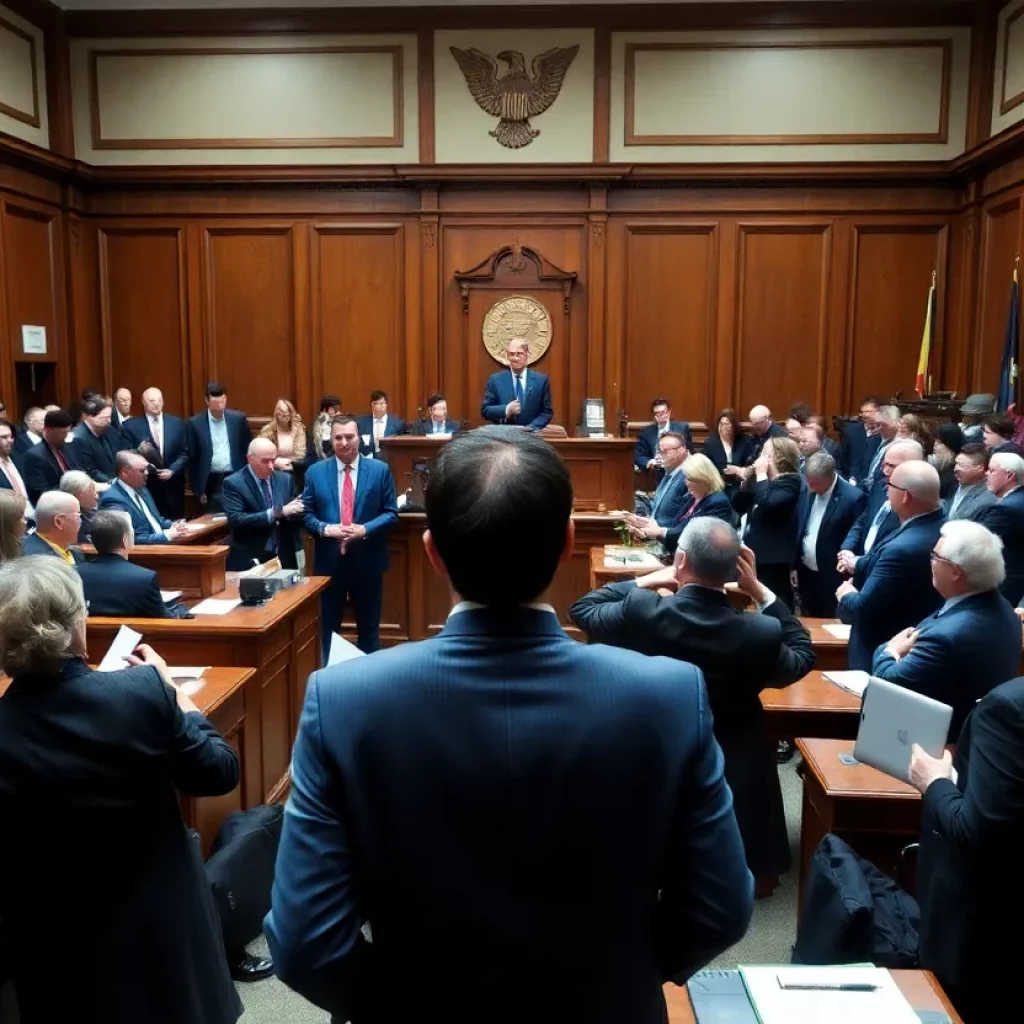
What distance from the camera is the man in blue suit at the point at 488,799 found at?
1129 millimetres

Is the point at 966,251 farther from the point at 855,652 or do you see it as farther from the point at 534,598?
the point at 534,598

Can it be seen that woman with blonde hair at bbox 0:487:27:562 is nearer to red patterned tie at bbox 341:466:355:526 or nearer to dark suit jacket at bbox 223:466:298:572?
dark suit jacket at bbox 223:466:298:572

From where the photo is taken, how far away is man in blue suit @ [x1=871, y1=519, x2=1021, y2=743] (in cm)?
289

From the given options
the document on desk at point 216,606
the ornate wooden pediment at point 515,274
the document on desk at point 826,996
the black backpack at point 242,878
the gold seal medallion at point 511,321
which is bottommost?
the black backpack at point 242,878

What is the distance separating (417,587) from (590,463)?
1443mm

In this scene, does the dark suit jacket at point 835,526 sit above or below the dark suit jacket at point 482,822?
below

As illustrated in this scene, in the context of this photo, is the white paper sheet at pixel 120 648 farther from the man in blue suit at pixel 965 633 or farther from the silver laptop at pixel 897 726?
the man in blue suit at pixel 965 633

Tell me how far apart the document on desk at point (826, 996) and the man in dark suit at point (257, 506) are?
15.3ft

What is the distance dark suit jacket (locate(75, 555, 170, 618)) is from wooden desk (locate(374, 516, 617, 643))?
2.66m

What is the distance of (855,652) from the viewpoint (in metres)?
4.11

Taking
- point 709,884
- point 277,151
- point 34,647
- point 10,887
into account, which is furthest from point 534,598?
point 277,151

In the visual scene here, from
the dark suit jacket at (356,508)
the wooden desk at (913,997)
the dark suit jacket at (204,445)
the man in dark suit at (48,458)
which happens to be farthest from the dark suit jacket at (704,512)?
the dark suit jacket at (204,445)

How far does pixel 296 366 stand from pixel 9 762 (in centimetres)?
843

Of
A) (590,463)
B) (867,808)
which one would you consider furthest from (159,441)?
(867,808)
